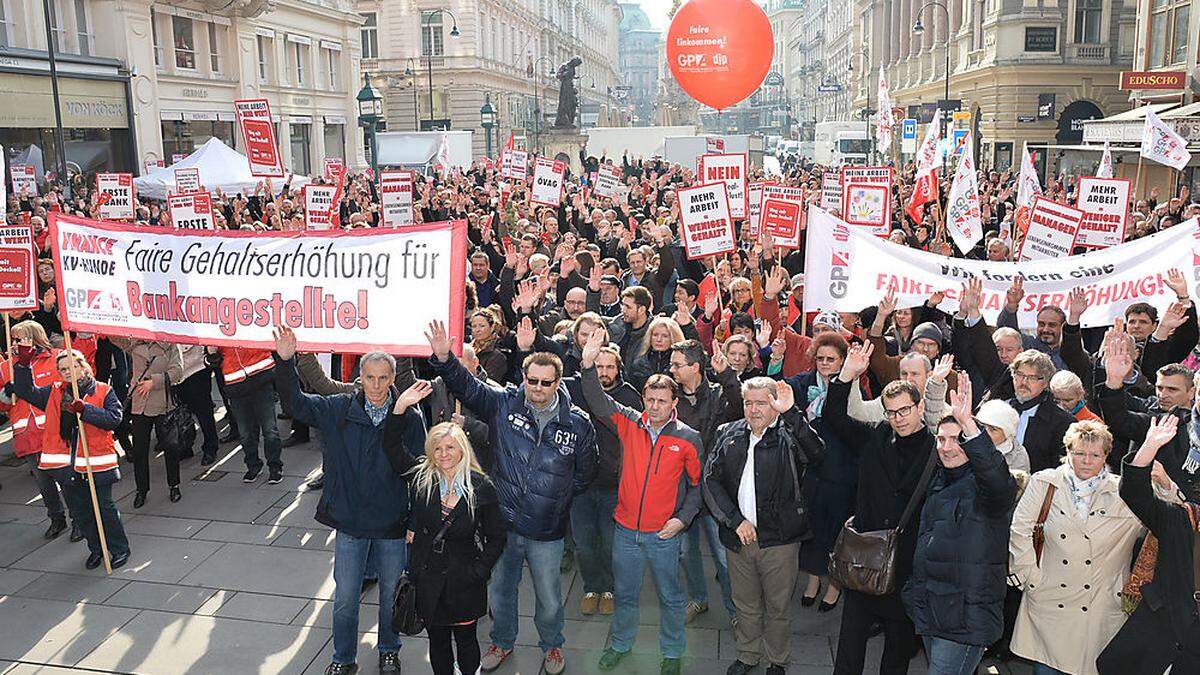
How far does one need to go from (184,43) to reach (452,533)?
118ft

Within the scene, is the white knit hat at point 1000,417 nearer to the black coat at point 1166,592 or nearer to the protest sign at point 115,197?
the black coat at point 1166,592

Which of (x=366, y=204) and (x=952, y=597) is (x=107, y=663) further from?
(x=366, y=204)

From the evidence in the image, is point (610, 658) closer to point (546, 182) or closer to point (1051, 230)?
point (1051, 230)

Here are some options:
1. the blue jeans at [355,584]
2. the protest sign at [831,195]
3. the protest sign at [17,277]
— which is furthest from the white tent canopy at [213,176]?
the blue jeans at [355,584]

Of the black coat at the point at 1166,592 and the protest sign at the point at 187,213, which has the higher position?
the protest sign at the point at 187,213

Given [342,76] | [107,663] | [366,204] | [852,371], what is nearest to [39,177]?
[366,204]

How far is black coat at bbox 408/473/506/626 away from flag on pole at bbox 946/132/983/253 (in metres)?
9.16

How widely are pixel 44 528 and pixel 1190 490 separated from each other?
796 cm

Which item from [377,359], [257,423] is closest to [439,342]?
[377,359]

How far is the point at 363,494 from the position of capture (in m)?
5.62

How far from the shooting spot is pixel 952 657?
4809 millimetres

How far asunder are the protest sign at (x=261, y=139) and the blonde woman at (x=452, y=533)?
437 inches

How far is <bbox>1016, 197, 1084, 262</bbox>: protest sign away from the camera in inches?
392

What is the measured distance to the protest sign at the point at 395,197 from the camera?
13.8 m
